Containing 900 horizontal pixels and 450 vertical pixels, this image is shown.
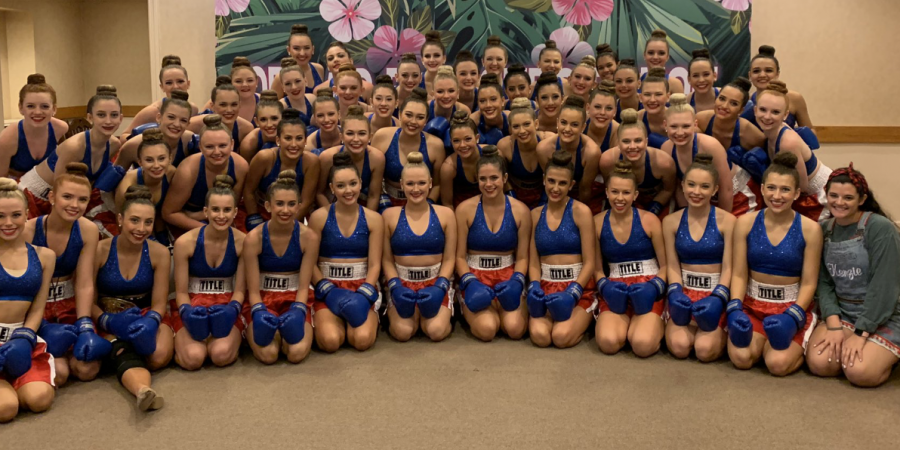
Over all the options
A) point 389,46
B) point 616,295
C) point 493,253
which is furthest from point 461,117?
point 389,46

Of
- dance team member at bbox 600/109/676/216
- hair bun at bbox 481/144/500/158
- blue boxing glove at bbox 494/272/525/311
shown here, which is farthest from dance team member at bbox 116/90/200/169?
dance team member at bbox 600/109/676/216

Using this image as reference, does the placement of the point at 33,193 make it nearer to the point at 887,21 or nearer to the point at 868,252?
the point at 868,252

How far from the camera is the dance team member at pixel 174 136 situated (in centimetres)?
375

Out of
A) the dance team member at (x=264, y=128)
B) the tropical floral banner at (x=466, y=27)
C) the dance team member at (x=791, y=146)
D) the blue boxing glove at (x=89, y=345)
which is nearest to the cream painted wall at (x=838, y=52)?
the tropical floral banner at (x=466, y=27)

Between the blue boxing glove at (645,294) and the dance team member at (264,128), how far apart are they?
1.90m

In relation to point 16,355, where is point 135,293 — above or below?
above

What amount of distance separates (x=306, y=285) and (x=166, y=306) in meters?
0.59

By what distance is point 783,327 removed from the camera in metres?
3.05

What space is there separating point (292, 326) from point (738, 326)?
1796 mm

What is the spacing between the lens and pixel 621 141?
3600 millimetres

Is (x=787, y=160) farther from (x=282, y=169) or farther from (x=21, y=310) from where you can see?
(x=21, y=310)

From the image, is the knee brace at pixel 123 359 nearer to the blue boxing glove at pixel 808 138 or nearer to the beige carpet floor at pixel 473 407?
the beige carpet floor at pixel 473 407

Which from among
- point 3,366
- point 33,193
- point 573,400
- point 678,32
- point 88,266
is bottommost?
point 573,400

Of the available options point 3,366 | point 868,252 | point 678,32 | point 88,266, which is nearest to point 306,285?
point 88,266
